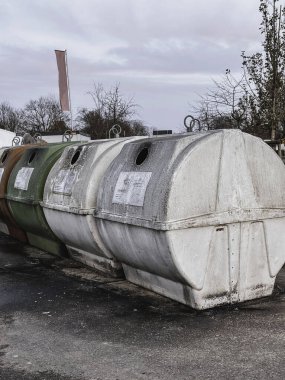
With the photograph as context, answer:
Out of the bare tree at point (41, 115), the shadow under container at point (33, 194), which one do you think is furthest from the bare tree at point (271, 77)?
the bare tree at point (41, 115)

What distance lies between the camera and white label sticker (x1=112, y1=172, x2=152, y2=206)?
185 inches

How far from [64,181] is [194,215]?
255 cm

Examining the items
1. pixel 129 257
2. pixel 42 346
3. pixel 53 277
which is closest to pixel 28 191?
pixel 53 277

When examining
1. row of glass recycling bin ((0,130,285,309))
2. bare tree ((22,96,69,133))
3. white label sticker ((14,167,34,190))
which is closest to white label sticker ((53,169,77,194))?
row of glass recycling bin ((0,130,285,309))

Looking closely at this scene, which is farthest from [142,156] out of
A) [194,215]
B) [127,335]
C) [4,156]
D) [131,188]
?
[4,156]

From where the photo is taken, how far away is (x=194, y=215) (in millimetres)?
4387

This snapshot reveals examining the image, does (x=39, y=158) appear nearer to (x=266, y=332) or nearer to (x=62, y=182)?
(x=62, y=182)

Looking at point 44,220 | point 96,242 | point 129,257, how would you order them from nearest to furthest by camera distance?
1. point 129,257
2. point 96,242
3. point 44,220

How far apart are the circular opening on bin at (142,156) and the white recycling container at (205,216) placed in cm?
3

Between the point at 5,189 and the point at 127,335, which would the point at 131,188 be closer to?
the point at 127,335

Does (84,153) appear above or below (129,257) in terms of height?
above

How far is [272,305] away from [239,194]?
1.13 metres

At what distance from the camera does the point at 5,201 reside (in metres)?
8.33

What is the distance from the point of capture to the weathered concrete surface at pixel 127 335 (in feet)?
11.1
